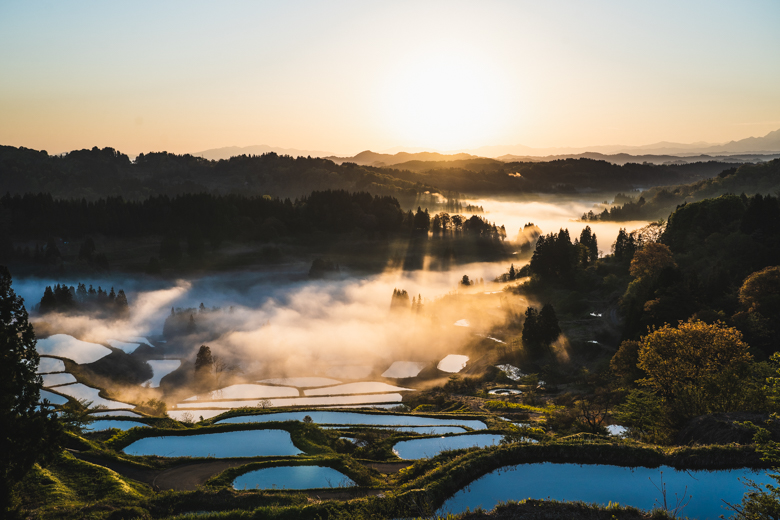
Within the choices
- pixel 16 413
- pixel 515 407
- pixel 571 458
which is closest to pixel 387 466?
pixel 571 458

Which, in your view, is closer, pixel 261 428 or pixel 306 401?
pixel 261 428

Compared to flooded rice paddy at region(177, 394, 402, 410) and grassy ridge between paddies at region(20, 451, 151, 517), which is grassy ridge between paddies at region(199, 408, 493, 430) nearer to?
grassy ridge between paddies at region(20, 451, 151, 517)

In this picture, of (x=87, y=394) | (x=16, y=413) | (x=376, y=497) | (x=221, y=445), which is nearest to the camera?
(x=16, y=413)

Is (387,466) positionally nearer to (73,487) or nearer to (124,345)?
(73,487)

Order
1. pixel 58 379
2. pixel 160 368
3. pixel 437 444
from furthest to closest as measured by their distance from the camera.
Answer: pixel 160 368 < pixel 58 379 < pixel 437 444

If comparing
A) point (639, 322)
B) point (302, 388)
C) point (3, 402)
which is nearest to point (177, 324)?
point (302, 388)

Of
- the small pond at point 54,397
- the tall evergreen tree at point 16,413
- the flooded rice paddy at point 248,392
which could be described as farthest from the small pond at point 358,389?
the tall evergreen tree at point 16,413

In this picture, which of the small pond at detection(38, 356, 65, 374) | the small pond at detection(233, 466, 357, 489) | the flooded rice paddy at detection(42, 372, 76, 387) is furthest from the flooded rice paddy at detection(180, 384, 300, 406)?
the small pond at detection(233, 466, 357, 489)

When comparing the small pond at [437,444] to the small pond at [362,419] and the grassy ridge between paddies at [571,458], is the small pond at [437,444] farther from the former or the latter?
the grassy ridge between paddies at [571,458]
